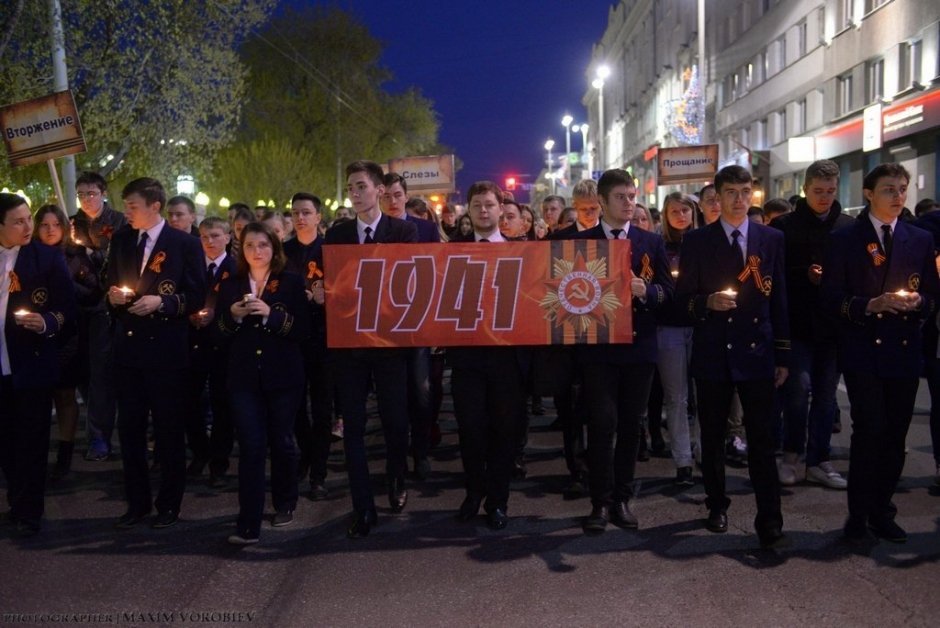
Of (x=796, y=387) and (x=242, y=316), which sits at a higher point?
(x=242, y=316)

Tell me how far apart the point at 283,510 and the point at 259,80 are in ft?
170

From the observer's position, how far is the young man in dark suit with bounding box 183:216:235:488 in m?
7.68

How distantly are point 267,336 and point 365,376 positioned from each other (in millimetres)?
683

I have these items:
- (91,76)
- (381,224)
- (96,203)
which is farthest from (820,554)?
(91,76)

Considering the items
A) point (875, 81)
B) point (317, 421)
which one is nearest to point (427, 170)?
point (317, 421)

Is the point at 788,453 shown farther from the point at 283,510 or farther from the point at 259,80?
the point at 259,80

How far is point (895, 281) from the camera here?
5754 mm

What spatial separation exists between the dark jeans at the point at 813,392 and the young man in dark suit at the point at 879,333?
1.32 m

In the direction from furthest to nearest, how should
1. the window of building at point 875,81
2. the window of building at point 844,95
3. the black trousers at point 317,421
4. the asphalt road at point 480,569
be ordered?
the window of building at point 844,95 → the window of building at point 875,81 → the black trousers at point 317,421 → the asphalt road at point 480,569

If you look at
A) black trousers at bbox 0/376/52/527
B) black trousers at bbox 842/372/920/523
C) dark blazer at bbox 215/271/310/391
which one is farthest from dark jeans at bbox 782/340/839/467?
black trousers at bbox 0/376/52/527

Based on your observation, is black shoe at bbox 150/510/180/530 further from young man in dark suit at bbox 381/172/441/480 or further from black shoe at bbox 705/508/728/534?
black shoe at bbox 705/508/728/534

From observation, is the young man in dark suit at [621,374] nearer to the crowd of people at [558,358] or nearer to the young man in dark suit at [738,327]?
the crowd of people at [558,358]

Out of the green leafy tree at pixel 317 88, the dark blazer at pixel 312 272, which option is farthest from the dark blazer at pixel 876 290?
the green leafy tree at pixel 317 88

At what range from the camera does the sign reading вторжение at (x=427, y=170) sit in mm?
19138
